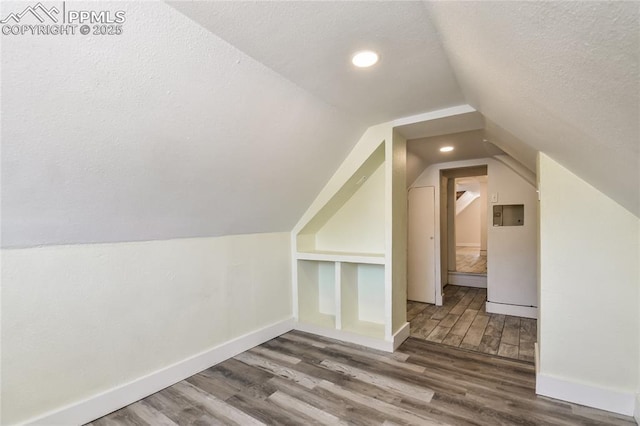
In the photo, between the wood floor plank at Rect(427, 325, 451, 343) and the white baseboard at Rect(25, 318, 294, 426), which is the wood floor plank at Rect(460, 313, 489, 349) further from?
the white baseboard at Rect(25, 318, 294, 426)

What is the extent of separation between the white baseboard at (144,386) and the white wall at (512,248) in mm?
3114

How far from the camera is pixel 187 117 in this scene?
1608 millimetres

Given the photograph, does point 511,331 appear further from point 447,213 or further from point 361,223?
point 447,213

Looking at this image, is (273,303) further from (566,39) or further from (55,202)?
(566,39)

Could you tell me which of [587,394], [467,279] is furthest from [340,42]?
[467,279]

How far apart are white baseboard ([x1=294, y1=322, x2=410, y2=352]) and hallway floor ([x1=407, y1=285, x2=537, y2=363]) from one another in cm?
32

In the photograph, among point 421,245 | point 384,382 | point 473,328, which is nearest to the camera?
point 384,382

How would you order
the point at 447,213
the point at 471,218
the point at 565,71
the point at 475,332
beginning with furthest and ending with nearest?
the point at 471,218
the point at 447,213
the point at 475,332
the point at 565,71

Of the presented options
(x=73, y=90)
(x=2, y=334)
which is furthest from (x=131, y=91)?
(x=2, y=334)

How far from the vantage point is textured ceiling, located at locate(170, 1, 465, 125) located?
1.27 meters

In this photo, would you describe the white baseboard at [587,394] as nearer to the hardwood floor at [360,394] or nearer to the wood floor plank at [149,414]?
the hardwood floor at [360,394]

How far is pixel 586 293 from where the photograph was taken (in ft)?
6.15

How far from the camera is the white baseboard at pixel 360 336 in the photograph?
271 cm

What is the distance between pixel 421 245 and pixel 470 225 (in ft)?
18.4
